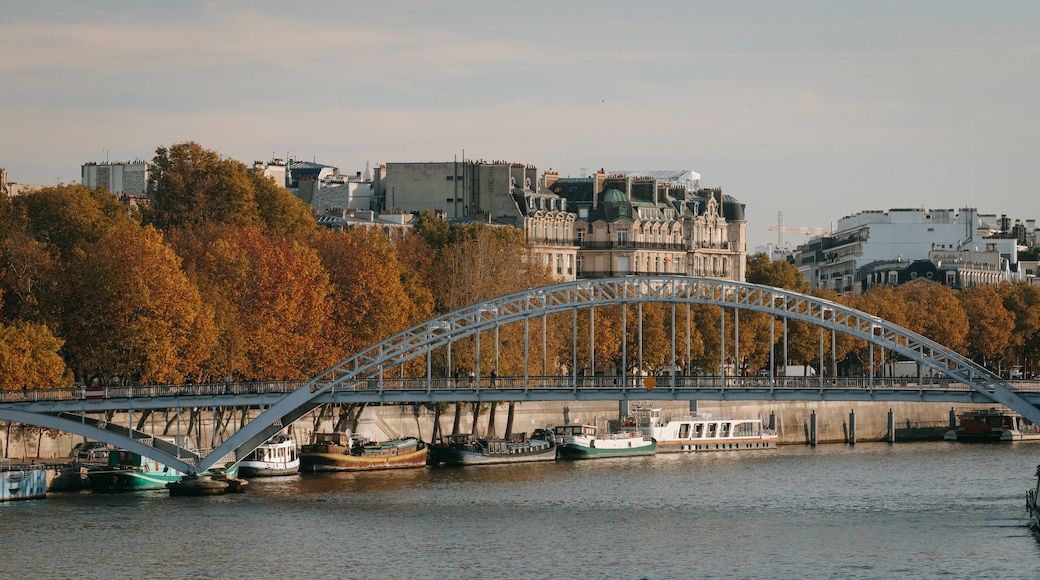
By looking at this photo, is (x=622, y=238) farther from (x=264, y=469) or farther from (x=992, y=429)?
(x=264, y=469)

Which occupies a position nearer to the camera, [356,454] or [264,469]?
[264,469]

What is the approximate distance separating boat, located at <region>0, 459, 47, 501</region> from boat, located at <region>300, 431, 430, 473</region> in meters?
15.2

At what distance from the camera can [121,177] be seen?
128m

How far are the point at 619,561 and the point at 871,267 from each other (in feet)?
359

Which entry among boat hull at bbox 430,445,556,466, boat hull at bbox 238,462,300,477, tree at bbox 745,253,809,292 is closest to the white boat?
boat hull at bbox 430,445,556,466

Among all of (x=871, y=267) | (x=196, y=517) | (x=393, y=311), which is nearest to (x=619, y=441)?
(x=393, y=311)

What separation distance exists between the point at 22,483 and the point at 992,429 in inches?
2300

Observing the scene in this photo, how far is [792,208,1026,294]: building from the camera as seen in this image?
6276 inches

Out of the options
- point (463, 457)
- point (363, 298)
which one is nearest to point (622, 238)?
point (363, 298)

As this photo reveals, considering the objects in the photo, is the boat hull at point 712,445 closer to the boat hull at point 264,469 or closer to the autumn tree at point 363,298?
the autumn tree at point 363,298

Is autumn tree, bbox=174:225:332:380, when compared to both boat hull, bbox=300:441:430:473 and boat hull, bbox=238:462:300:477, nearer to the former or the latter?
boat hull, bbox=300:441:430:473

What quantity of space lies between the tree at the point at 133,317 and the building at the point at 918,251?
8503cm

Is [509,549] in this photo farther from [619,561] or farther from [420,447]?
[420,447]

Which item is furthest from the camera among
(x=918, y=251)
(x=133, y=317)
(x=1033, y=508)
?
(x=918, y=251)
